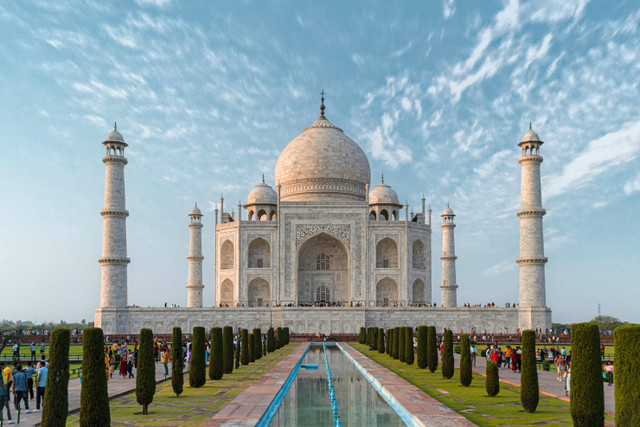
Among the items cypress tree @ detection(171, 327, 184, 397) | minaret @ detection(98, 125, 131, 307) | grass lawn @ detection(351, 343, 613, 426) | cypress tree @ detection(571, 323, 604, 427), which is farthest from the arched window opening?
cypress tree @ detection(571, 323, 604, 427)

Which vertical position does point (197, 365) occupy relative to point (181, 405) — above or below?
above

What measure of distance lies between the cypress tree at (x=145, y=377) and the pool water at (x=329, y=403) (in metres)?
1.97

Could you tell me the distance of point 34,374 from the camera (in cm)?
1166

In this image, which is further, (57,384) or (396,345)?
(396,345)

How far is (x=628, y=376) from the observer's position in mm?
6949

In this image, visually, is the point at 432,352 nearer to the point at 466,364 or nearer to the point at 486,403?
the point at 466,364

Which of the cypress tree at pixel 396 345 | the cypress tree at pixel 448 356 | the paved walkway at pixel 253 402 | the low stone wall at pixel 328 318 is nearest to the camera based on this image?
the paved walkway at pixel 253 402

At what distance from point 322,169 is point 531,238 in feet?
43.5

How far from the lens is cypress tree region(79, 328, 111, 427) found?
25.9ft

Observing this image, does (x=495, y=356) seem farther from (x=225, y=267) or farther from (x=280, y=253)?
(x=225, y=267)

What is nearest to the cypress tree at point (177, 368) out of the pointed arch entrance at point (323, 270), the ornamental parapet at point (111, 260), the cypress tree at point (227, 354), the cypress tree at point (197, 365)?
the cypress tree at point (197, 365)

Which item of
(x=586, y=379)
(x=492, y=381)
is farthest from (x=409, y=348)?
(x=586, y=379)

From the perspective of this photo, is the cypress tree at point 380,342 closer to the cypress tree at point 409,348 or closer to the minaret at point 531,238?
the cypress tree at point 409,348

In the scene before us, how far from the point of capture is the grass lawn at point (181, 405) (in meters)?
8.97
